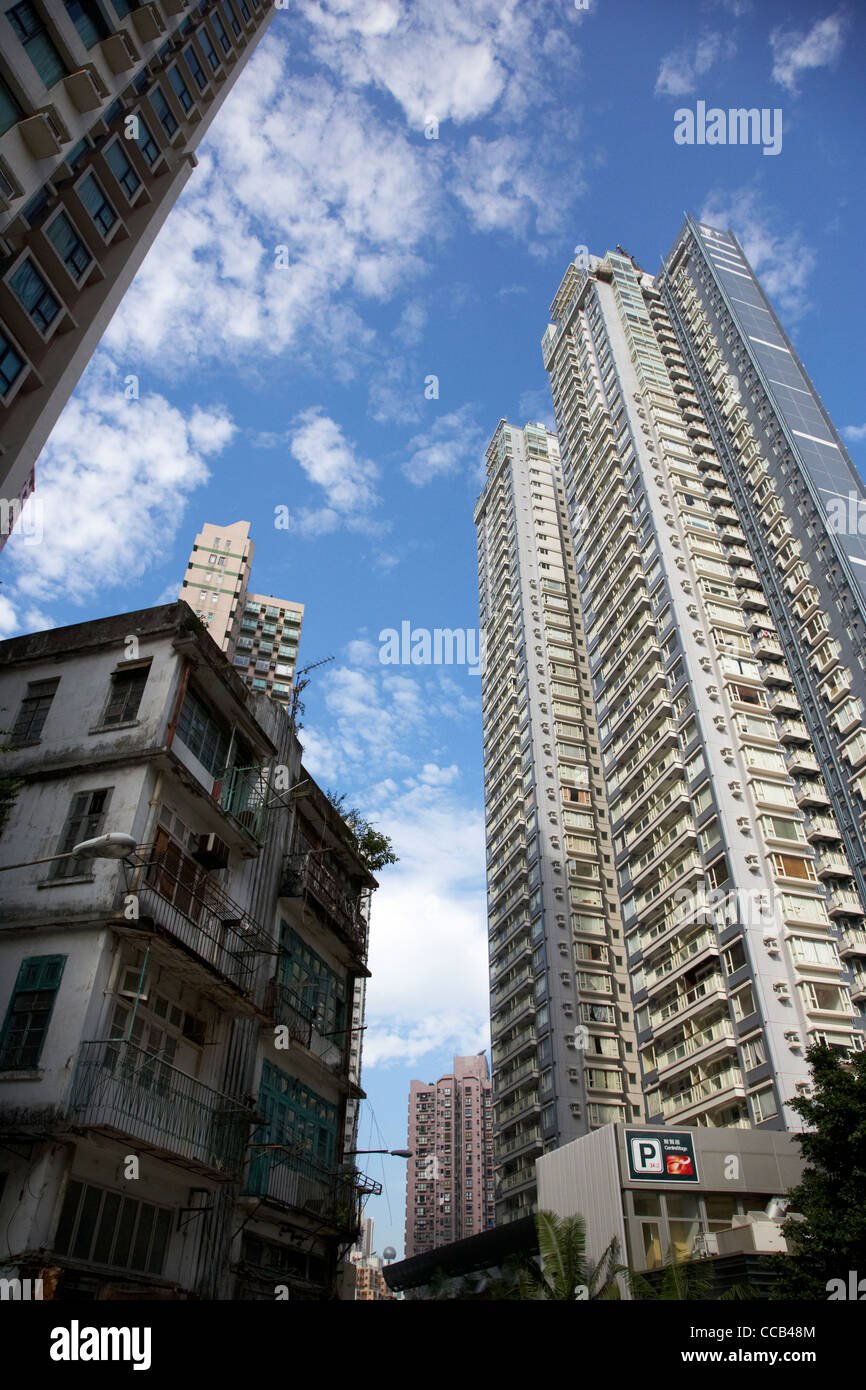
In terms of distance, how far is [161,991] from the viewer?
58.4 ft

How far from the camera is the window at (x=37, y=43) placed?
770 inches

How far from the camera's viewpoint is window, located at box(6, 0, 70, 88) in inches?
770

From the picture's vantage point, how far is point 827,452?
6594 centimetres

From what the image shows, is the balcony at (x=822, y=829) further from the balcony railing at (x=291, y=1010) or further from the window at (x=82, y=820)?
the window at (x=82, y=820)

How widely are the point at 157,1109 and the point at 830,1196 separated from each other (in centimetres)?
1485

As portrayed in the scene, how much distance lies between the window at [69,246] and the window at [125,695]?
11807 mm

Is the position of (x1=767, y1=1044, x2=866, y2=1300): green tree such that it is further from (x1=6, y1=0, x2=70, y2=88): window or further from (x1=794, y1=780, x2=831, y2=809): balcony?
(x1=794, y1=780, x2=831, y2=809): balcony

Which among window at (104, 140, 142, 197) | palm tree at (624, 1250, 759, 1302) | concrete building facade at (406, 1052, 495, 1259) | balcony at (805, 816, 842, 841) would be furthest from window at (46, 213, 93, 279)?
concrete building facade at (406, 1052, 495, 1259)

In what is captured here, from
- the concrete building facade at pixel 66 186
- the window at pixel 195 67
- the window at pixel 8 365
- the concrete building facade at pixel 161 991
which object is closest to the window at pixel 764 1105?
the concrete building facade at pixel 161 991

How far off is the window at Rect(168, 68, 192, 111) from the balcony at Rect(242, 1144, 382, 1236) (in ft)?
114

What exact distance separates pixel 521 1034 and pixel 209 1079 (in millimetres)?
49831

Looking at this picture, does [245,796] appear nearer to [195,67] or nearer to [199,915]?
[199,915]

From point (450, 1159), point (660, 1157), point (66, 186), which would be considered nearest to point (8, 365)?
point (66, 186)
